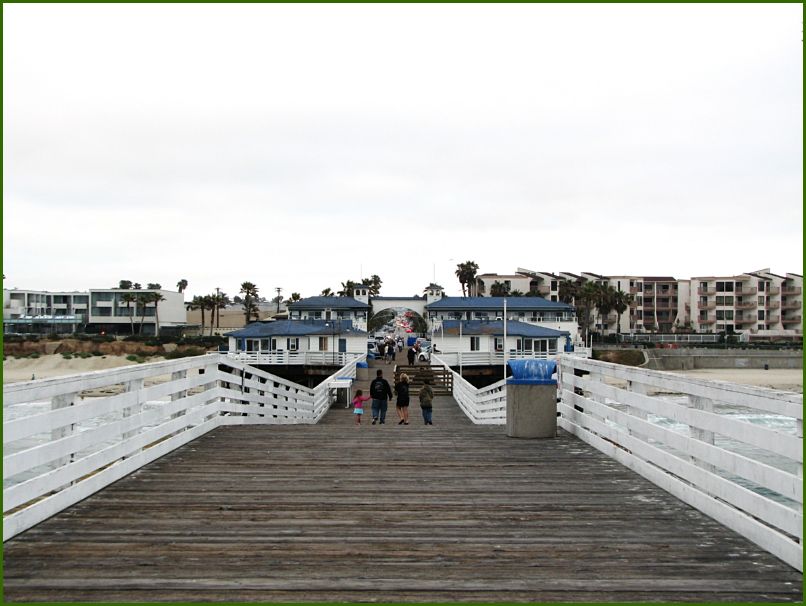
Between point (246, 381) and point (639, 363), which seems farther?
point (639, 363)

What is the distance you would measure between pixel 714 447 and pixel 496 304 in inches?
3205

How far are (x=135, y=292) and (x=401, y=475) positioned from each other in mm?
120671

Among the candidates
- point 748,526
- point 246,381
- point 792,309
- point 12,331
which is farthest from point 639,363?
point 12,331

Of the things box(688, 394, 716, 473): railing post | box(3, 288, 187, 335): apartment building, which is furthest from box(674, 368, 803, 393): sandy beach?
box(3, 288, 187, 335): apartment building

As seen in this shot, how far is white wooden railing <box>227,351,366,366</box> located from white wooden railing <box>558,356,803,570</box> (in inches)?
1956

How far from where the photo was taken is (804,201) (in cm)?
461

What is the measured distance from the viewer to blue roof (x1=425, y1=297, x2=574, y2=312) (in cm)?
8438

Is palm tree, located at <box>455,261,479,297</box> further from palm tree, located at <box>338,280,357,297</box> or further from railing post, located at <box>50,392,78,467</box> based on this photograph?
railing post, located at <box>50,392,78,467</box>

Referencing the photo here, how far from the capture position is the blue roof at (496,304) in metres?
84.4

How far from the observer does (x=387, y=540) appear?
561 centimetres

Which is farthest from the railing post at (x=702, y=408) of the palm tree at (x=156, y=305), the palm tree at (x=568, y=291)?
the palm tree at (x=156, y=305)

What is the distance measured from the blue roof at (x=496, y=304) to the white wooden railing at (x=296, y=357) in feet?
93.7

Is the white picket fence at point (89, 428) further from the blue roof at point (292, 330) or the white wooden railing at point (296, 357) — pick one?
the blue roof at point (292, 330)

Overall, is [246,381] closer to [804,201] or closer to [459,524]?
[459,524]
